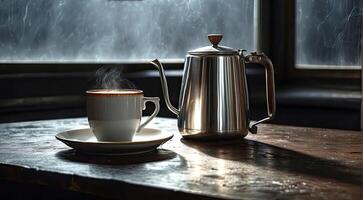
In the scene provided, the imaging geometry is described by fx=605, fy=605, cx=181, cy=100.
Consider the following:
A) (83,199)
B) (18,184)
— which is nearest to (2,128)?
(18,184)

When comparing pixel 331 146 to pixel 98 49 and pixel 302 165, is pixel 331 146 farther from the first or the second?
pixel 98 49

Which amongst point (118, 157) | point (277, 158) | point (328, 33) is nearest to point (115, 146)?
point (118, 157)

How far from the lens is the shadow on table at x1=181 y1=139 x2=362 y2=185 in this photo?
999 mm

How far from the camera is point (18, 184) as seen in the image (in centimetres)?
124

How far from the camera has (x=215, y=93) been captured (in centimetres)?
134

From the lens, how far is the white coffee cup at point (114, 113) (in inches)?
47.1

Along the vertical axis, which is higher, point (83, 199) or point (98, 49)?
point (98, 49)

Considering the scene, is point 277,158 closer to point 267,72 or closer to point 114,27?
point 267,72

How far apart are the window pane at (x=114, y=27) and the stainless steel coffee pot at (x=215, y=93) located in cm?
103

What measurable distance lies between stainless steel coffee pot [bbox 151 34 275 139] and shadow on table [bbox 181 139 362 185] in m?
0.03

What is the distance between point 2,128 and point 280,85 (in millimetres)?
1419

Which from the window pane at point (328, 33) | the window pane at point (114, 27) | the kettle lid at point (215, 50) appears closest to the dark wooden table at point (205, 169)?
the kettle lid at point (215, 50)

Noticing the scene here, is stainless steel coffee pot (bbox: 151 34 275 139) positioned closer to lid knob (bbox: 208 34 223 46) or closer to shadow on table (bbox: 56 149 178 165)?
lid knob (bbox: 208 34 223 46)

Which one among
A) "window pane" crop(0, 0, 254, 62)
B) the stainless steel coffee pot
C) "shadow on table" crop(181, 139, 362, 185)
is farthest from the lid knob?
"window pane" crop(0, 0, 254, 62)
